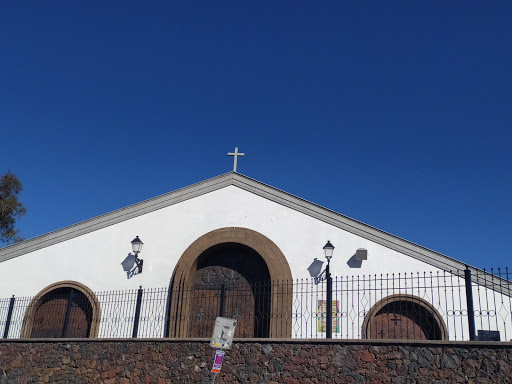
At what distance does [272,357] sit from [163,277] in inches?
222

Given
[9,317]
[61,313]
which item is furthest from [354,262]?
[9,317]

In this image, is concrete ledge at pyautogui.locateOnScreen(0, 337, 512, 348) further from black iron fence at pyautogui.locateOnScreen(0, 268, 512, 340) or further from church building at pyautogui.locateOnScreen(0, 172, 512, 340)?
church building at pyautogui.locateOnScreen(0, 172, 512, 340)

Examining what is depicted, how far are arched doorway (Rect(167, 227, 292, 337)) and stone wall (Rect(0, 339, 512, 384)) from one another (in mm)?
2282

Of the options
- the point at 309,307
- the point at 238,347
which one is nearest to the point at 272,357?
the point at 238,347

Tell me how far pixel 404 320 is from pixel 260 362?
4.76m

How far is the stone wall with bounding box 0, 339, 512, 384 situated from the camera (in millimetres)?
9266

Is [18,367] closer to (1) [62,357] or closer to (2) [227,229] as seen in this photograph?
(1) [62,357]

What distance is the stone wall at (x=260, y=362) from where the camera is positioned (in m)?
9.27

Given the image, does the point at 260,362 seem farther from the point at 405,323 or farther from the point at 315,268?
the point at 405,323

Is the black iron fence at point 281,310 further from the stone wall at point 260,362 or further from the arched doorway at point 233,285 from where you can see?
the stone wall at point 260,362

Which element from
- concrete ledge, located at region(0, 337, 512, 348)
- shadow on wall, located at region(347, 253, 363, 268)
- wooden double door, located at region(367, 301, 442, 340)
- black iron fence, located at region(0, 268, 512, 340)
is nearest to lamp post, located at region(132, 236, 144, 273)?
black iron fence, located at region(0, 268, 512, 340)

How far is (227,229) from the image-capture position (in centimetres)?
1559

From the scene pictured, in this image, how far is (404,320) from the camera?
45.5 ft

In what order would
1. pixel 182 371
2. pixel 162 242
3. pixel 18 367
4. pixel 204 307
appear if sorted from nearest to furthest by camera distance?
pixel 182 371 < pixel 18 367 < pixel 204 307 < pixel 162 242
